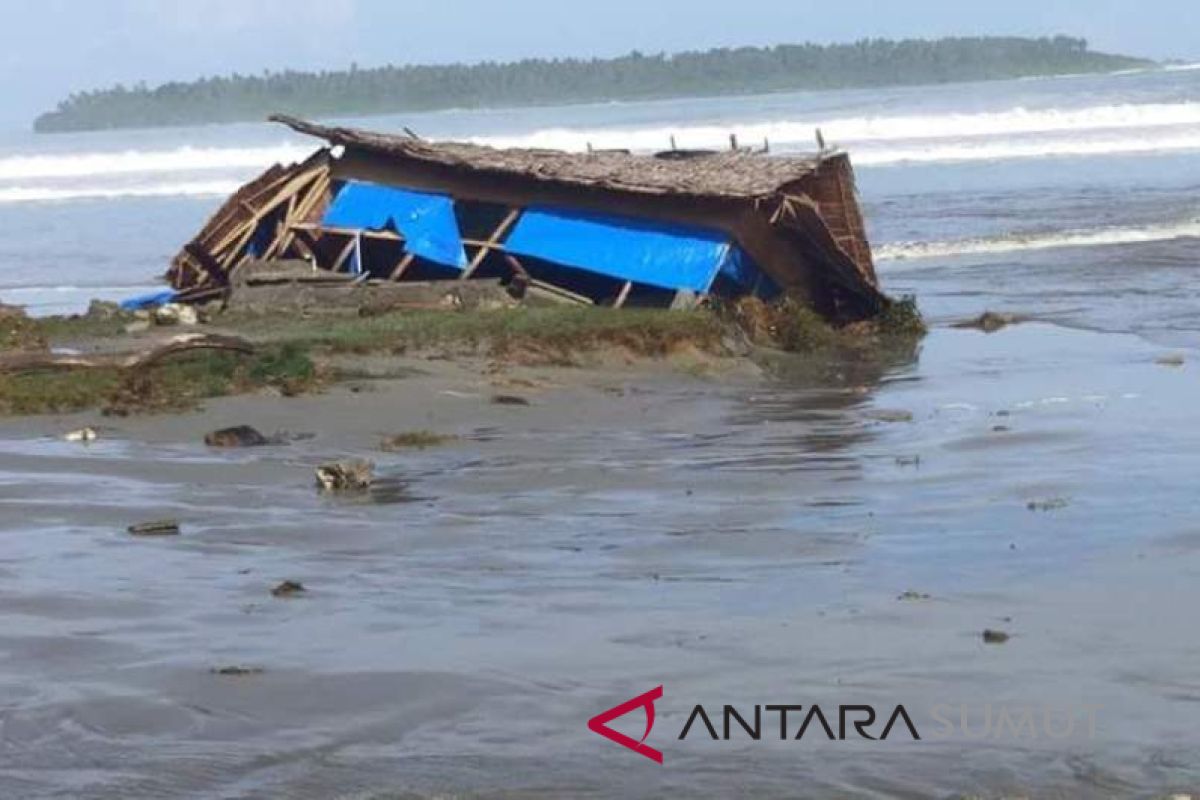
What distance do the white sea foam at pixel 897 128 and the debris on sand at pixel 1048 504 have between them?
51665 mm

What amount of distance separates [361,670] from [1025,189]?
35332 mm

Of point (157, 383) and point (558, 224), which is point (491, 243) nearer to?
point (558, 224)

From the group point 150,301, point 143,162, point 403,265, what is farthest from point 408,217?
point 143,162

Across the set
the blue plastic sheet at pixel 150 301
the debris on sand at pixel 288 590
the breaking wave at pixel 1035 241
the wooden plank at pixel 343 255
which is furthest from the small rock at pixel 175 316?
the breaking wave at pixel 1035 241

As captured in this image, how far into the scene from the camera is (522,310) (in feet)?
62.7

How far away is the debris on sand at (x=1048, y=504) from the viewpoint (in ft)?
35.7

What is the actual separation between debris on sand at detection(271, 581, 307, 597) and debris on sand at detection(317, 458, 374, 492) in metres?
2.56

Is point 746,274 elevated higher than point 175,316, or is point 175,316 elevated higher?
point 746,274

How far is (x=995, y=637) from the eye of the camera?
8.09 m

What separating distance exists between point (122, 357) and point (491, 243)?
640 cm

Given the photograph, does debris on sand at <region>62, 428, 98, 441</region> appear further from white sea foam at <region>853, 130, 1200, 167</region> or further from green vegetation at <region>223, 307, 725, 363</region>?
white sea foam at <region>853, 130, 1200, 167</region>

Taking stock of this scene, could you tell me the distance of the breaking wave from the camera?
1147 inches

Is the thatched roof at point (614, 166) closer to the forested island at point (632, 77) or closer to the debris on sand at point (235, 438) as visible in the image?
the debris on sand at point (235, 438)

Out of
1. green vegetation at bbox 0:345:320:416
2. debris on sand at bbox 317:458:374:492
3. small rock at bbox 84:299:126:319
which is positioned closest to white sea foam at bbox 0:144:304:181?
small rock at bbox 84:299:126:319
